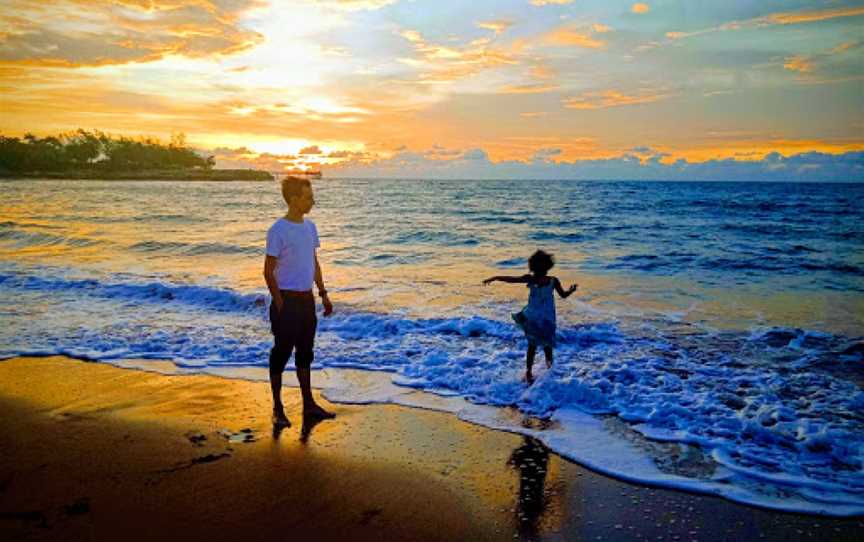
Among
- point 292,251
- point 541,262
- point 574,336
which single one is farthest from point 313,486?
point 574,336

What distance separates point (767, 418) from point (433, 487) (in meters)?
3.37

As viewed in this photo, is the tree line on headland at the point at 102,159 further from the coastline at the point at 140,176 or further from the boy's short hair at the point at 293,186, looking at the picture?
the boy's short hair at the point at 293,186

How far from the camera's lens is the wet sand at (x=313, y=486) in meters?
3.44

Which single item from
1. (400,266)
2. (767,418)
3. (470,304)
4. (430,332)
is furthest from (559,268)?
(767,418)

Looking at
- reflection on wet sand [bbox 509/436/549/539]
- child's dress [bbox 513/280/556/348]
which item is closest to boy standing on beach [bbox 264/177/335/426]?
reflection on wet sand [bbox 509/436/549/539]

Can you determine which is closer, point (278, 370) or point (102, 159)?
point (278, 370)

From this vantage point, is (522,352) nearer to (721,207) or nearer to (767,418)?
(767,418)

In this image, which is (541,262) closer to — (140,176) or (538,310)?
(538,310)

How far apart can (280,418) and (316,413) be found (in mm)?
325

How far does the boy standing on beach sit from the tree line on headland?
105 m

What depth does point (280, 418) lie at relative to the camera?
5.12m

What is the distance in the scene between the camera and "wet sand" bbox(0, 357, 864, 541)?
3.44m

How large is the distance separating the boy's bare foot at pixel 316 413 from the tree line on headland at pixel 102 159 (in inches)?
4125

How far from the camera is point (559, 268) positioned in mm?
15977
